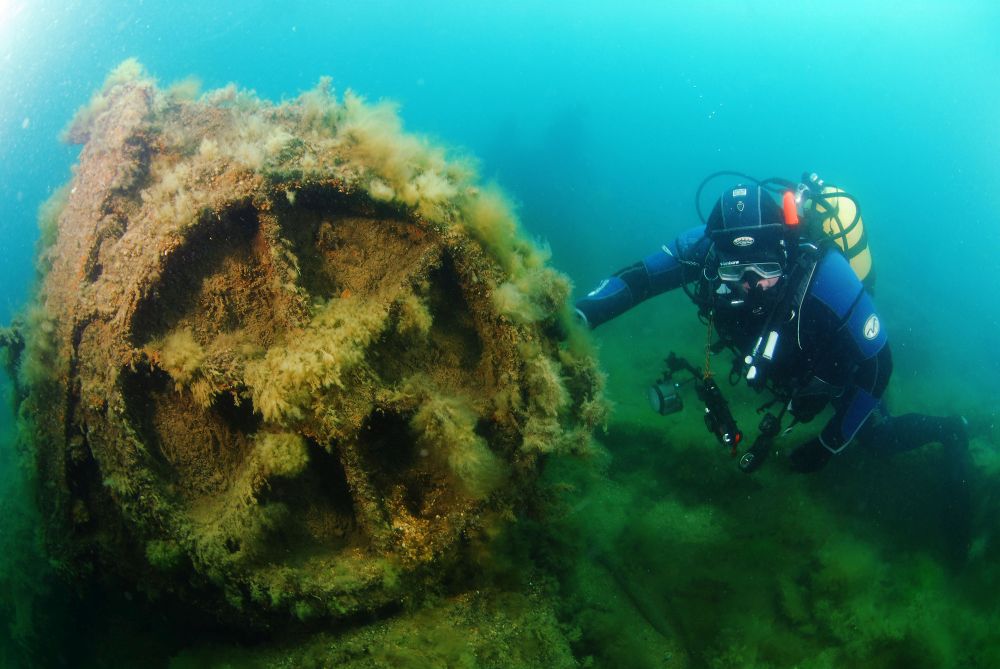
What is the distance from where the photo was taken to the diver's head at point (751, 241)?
483 cm

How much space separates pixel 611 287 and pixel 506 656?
11.6 feet

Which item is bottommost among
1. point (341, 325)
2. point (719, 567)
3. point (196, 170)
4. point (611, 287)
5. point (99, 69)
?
point (719, 567)

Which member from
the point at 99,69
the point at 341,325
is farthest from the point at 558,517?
the point at 99,69

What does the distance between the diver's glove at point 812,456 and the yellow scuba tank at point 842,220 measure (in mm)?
2078

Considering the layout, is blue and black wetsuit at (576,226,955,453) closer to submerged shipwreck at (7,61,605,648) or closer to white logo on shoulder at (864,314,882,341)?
white logo on shoulder at (864,314,882,341)

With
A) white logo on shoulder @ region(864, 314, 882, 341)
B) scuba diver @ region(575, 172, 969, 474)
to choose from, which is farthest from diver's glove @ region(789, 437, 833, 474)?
white logo on shoulder @ region(864, 314, 882, 341)

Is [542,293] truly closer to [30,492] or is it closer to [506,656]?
[506,656]

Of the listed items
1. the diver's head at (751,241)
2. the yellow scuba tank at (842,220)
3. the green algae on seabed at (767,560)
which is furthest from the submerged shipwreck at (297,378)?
the yellow scuba tank at (842,220)

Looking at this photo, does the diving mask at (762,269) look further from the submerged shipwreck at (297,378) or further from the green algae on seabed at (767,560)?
the submerged shipwreck at (297,378)

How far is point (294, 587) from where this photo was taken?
2480mm

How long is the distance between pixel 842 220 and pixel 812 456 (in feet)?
9.38

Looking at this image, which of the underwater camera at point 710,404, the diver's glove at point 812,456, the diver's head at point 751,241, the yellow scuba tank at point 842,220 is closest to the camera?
the underwater camera at point 710,404

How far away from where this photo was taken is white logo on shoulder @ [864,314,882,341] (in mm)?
4785

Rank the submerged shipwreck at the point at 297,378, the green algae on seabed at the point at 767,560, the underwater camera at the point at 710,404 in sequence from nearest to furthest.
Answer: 1. the submerged shipwreck at the point at 297,378
2. the green algae on seabed at the point at 767,560
3. the underwater camera at the point at 710,404
